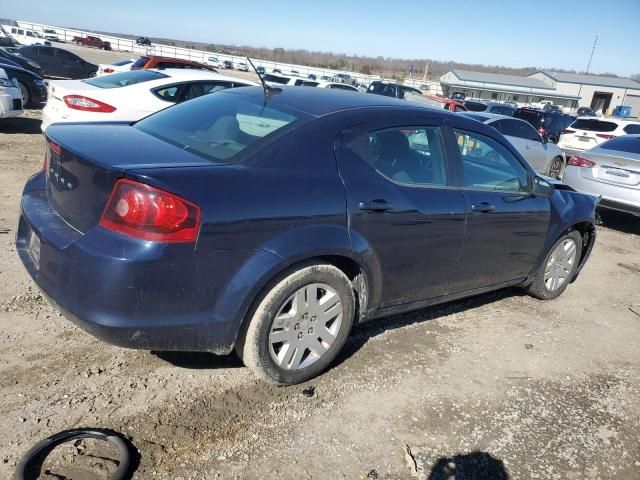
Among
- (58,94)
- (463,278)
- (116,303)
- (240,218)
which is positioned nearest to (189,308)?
(116,303)

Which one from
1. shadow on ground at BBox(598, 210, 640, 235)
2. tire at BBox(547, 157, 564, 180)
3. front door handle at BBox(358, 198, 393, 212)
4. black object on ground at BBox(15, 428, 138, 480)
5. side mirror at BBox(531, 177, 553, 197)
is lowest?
shadow on ground at BBox(598, 210, 640, 235)

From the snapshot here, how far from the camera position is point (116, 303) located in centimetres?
246

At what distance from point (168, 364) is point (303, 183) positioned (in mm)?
1400

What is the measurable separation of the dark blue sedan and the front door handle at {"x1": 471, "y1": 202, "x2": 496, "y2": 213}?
0.03m

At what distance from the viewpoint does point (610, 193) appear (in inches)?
320

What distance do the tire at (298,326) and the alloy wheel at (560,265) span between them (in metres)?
2.63

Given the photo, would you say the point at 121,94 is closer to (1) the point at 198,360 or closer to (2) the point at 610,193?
(1) the point at 198,360

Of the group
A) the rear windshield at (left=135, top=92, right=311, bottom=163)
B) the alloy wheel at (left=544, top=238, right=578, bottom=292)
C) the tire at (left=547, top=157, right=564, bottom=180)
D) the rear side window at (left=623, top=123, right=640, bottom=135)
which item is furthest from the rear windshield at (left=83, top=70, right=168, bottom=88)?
the rear side window at (left=623, top=123, right=640, bottom=135)

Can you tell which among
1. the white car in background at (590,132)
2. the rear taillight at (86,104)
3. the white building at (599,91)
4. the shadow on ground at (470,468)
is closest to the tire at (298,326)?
the shadow on ground at (470,468)

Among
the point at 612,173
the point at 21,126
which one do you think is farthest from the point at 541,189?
the point at 21,126

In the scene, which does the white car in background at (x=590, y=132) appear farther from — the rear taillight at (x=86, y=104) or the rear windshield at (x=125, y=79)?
the rear taillight at (x=86, y=104)

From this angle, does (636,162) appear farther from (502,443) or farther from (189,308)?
(189,308)

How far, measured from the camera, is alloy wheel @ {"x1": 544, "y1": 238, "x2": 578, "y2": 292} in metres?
4.99

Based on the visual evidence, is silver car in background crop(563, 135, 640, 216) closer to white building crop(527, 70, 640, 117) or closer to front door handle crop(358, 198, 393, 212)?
front door handle crop(358, 198, 393, 212)
